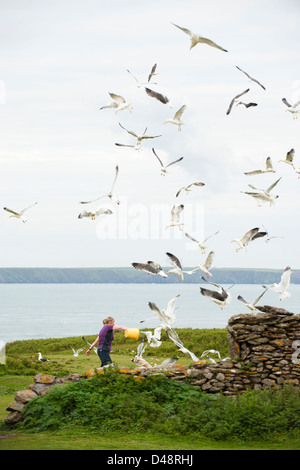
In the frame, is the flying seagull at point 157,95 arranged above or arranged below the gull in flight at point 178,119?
above

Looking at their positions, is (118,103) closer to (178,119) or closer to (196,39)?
(178,119)

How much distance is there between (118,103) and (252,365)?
301 inches

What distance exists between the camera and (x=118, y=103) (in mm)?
17156

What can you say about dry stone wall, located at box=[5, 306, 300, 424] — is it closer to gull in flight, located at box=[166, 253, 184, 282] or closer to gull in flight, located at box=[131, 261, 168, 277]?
gull in flight, located at box=[166, 253, 184, 282]

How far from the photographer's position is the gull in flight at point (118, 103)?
1689cm

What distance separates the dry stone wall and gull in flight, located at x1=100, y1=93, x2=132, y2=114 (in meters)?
6.16

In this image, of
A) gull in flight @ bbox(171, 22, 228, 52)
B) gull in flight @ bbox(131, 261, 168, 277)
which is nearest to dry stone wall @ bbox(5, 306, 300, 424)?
gull in flight @ bbox(131, 261, 168, 277)

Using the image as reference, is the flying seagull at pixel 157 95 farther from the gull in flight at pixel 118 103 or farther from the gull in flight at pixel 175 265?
the gull in flight at pixel 175 265

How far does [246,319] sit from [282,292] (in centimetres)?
114

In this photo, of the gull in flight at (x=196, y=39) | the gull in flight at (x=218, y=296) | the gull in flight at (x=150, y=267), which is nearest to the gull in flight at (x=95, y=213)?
the gull in flight at (x=150, y=267)

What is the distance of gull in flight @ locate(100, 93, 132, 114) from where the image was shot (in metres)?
16.9

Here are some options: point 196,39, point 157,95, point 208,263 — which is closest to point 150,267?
point 208,263

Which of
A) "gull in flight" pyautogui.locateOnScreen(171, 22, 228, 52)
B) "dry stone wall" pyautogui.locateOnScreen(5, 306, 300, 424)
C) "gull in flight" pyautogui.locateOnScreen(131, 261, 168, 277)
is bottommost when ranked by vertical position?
"dry stone wall" pyautogui.locateOnScreen(5, 306, 300, 424)

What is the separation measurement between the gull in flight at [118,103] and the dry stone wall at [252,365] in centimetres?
Result: 616
